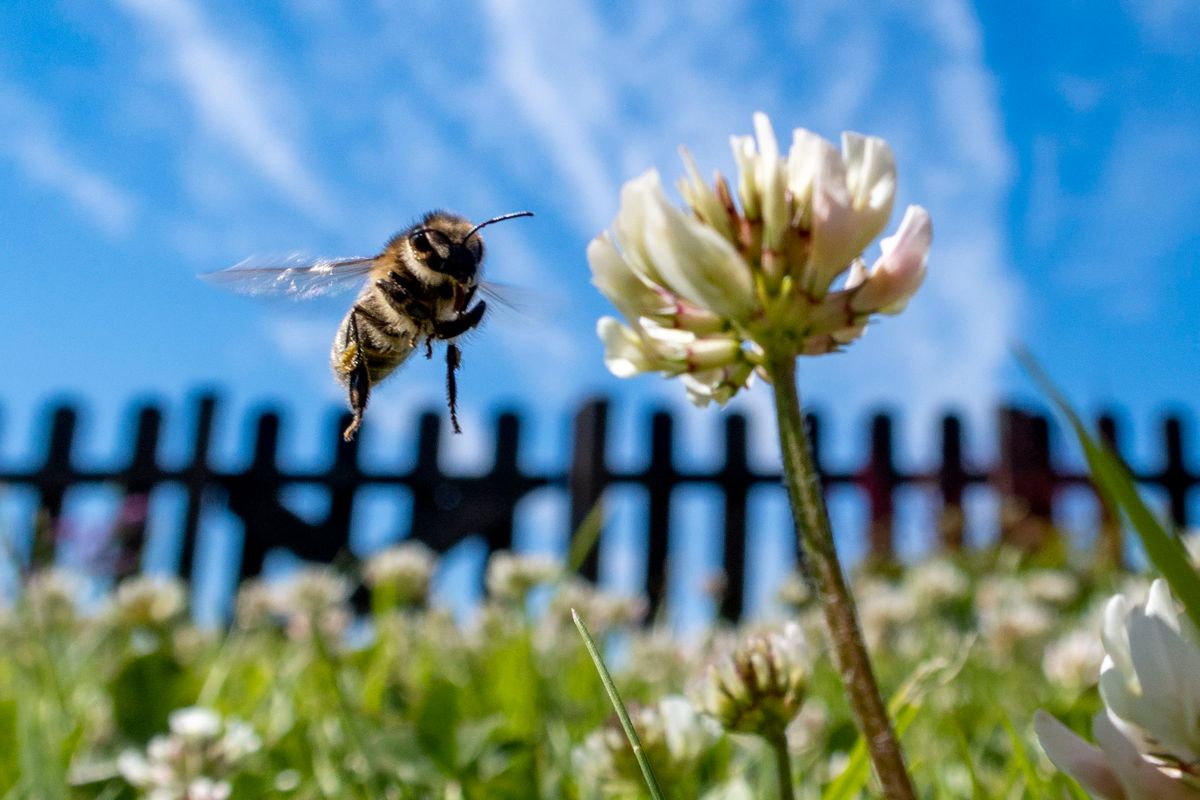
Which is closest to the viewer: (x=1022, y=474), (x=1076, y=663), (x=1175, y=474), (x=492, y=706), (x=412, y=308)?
(x=412, y=308)

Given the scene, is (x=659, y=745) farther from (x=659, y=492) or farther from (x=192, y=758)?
(x=659, y=492)

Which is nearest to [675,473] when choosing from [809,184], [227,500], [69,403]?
[227,500]

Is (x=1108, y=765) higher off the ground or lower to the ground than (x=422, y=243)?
lower

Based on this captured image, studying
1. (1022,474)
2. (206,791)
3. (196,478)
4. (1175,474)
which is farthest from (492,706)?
(1175,474)

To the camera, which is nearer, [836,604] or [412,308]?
[836,604]

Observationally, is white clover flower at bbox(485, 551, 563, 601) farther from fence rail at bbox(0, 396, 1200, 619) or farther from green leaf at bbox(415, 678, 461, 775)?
fence rail at bbox(0, 396, 1200, 619)

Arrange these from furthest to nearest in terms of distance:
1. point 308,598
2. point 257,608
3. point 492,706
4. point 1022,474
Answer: point 1022,474 → point 257,608 → point 308,598 → point 492,706

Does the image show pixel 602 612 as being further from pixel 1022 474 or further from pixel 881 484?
pixel 881 484

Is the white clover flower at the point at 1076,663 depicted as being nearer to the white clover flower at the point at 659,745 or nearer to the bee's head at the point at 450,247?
the white clover flower at the point at 659,745

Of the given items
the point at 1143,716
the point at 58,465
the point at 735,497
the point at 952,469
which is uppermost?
the point at 58,465
